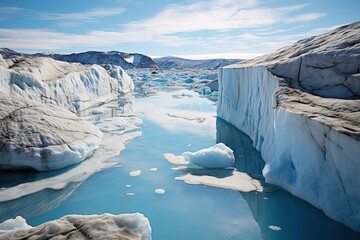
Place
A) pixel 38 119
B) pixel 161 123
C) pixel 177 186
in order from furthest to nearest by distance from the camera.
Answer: pixel 161 123 → pixel 38 119 → pixel 177 186

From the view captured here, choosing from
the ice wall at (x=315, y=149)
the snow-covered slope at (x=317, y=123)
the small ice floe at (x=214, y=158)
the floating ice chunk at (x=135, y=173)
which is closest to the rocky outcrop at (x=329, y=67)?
the snow-covered slope at (x=317, y=123)

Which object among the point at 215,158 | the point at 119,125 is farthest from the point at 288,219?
the point at 119,125

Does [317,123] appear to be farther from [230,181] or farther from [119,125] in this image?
[119,125]

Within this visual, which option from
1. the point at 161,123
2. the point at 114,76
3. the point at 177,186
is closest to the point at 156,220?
the point at 177,186

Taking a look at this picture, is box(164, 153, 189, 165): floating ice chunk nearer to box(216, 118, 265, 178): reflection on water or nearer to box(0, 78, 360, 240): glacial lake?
box(0, 78, 360, 240): glacial lake

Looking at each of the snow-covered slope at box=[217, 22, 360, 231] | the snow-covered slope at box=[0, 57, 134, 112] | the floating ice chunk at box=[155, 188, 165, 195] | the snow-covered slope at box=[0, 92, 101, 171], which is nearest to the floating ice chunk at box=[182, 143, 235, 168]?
the snow-covered slope at box=[217, 22, 360, 231]

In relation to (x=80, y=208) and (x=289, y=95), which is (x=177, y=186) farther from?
(x=289, y=95)
